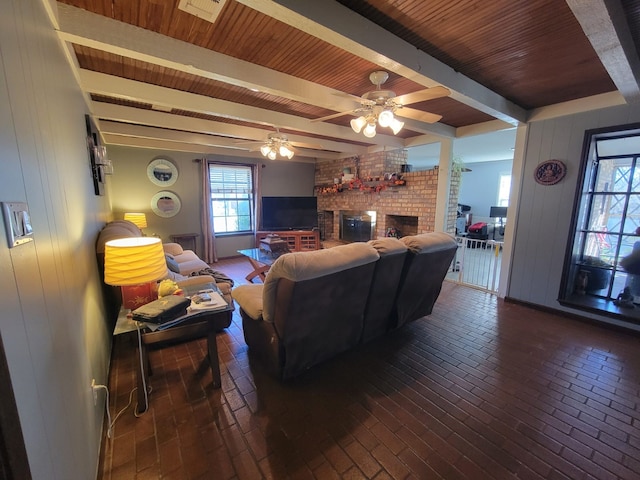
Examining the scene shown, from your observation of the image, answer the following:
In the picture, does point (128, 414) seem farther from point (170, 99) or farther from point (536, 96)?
point (536, 96)

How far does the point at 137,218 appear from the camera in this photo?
15.3 feet

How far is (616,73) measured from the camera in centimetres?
201

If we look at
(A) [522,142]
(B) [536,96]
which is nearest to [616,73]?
(B) [536,96]

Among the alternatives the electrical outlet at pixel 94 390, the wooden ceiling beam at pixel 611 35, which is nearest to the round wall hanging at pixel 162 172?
the electrical outlet at pixel 94 390

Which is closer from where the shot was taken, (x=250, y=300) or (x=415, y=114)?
(x=250, y=300)

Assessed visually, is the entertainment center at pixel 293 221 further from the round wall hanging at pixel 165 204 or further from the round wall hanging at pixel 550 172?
the round wall hanging at pixel 550 172

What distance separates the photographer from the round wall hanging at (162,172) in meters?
5.07

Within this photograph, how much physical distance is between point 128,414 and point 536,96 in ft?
15.0

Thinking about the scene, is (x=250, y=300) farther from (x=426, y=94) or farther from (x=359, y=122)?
(x=426, y=94)

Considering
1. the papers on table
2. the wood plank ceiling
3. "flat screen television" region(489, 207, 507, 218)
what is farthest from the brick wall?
"flat screen television" region(489, 207, 507, 218)

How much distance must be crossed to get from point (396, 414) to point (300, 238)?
14.3 ft

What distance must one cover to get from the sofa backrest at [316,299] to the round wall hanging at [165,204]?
4.45m

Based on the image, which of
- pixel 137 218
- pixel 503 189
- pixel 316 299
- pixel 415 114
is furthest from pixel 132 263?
pixel 503 189

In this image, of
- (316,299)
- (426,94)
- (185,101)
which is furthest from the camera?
(185,101)
